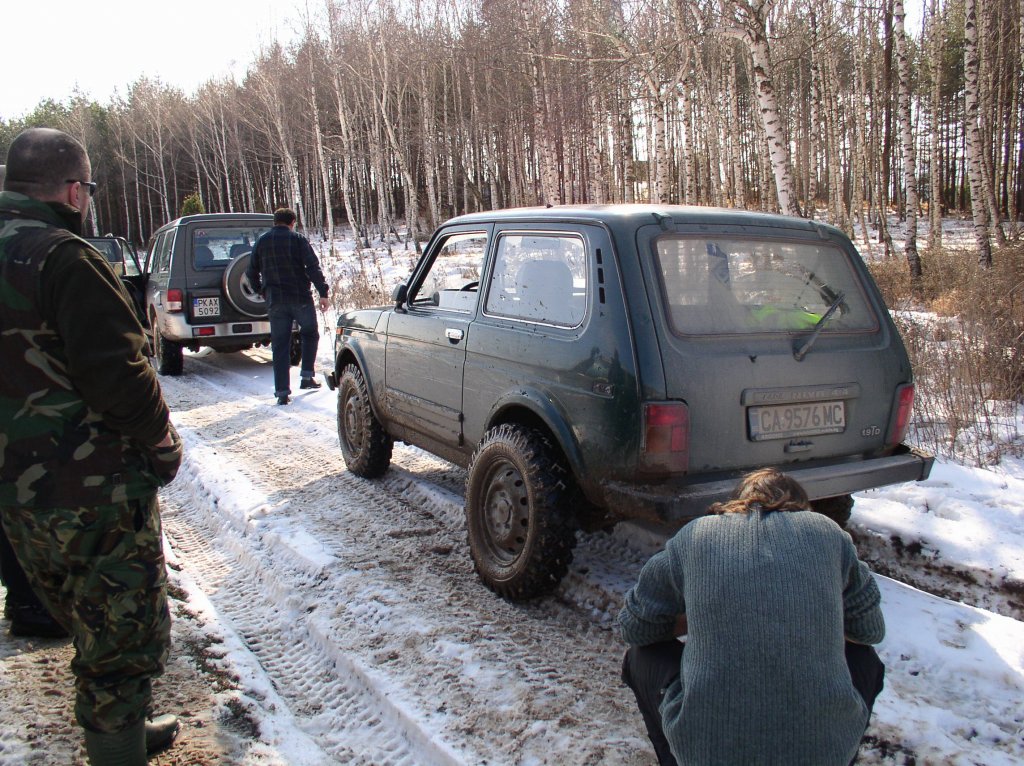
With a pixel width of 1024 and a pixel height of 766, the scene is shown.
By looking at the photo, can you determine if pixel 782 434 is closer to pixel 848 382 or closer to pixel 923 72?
pixel 848 382

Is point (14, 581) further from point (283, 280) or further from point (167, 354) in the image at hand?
point (167, 354)

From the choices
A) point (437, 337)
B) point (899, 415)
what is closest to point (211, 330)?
point (437, 337)

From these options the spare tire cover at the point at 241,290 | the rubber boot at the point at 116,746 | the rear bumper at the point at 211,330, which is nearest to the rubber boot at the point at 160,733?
the rubber boot at the point at 116,746

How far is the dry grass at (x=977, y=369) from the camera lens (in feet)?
19.1

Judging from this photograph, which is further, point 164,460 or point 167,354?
point 167,354

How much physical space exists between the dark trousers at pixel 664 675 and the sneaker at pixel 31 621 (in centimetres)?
271

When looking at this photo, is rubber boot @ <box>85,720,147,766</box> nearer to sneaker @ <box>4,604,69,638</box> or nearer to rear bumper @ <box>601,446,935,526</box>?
sneaker @ <box>4,604,69,638</box>

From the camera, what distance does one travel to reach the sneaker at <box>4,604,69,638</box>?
11.1 feet

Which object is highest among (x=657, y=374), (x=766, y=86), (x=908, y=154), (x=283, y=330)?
(x=766, y=86)

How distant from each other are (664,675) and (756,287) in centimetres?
209

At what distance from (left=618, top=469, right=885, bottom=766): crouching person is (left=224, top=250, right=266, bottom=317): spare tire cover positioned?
8949 millimetres

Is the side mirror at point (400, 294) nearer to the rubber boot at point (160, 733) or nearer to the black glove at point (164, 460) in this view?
the black glove at point (164, 460)

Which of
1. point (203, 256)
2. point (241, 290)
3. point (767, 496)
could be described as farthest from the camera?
point (203, 256)

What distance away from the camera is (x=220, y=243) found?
34.9 feet
